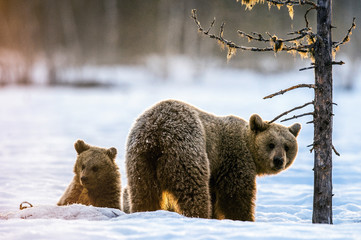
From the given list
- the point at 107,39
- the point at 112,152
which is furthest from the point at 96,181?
the point at 107,39

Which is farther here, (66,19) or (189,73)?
(66,19)

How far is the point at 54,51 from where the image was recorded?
33438mm

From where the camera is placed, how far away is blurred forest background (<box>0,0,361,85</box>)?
31.2 metres

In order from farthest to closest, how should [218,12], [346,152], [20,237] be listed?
[218,12] < [346,152] < [20,237]

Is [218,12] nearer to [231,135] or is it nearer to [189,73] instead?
[189,73]

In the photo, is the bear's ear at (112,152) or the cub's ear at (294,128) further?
the bear's ear at (112,152)

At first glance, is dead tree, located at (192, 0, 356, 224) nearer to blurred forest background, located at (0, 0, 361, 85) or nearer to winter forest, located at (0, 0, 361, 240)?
winter forest, located at (0, 0, 361, 240)

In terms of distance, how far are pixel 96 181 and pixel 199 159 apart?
5.80 feet

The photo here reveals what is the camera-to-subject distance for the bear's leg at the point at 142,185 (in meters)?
5.10

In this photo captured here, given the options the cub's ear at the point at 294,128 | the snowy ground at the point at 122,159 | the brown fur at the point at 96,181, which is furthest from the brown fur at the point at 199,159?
the brown fur at the point at 96,181

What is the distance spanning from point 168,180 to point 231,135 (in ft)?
3.43

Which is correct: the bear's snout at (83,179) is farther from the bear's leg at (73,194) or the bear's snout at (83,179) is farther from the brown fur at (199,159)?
the brown fur at (199,159)

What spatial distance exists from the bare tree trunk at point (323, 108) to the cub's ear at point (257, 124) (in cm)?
73

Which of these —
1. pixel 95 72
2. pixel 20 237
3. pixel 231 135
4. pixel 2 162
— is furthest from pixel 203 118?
pixel 95 72
